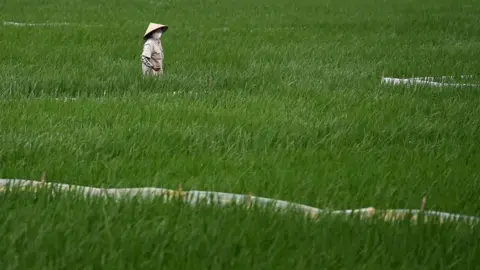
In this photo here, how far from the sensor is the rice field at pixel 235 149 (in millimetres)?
2350

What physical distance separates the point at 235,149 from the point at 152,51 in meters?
Result: 2.90

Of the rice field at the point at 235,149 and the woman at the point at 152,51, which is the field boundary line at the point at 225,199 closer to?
the rice field at the point at 235,149

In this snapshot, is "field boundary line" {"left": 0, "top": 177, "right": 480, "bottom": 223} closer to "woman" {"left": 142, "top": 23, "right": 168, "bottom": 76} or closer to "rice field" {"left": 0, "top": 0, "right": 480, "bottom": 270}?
"rice field" {"left": 0, "top": 0, "right": 480, "bottom": 270}

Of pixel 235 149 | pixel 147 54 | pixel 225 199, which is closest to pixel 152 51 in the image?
pixel 147 54

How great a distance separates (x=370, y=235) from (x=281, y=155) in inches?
56.0

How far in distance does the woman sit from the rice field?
0.20m

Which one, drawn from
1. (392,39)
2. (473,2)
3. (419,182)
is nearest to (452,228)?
(419,182)

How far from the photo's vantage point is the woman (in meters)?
6.61

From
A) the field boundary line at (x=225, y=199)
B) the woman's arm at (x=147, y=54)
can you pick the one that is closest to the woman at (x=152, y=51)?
the woman's arm at (x=147, y=54)

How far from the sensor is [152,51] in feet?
22.0

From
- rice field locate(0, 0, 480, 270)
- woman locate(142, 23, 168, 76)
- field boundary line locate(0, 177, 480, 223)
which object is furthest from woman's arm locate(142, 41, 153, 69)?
field boundary line locate(0, 177, 480, 223)

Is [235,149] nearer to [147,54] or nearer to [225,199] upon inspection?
[225,199]

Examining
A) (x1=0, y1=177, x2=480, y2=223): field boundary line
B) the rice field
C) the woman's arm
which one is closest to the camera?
the rice field

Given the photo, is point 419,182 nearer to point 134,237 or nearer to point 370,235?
point 370,235
